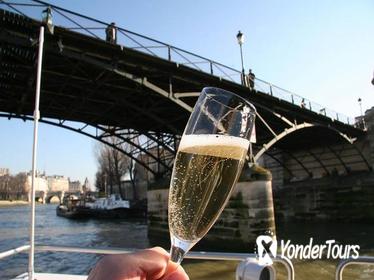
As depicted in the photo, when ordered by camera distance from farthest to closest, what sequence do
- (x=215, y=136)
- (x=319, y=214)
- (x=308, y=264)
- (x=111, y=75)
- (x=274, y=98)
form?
1. (x=319, y=214)
2. (x=274, y=98)
3. (x=111, y=75)
4. (x=308, y=264)
5. (x=215, y=136)

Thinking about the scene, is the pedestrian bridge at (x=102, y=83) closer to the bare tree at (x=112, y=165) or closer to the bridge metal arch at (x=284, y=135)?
the bridge metal arch at (x=284, y=135)

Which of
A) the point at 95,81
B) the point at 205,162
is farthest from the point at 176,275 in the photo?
the point at 95,81

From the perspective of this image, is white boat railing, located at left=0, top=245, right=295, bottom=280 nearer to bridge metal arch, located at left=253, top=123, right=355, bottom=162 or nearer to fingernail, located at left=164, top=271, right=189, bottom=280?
fingernail, located at left=164, top=271, right=189, bottom=280

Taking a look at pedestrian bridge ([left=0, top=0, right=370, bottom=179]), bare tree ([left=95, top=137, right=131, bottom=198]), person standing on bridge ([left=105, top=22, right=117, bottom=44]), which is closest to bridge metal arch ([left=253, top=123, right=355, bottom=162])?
pedestrian bridge ([left=0, top=0, right=370, bottom=179])

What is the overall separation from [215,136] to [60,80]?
1582 centimetres

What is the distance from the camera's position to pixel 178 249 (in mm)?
1033

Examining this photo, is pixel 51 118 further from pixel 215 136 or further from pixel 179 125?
pixel 215 136

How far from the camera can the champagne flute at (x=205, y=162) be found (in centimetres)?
109

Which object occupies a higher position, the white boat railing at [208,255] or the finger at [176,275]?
the finger at [176,275]

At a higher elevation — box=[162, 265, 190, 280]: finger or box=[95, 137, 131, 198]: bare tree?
box=[95, 137, 131, 198]: bare tree

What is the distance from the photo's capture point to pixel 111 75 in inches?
604

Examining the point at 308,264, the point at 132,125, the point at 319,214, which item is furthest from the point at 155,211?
the point at 319,214

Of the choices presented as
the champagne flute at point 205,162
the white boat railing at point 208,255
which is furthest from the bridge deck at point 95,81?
the champagne flute at point 205,162

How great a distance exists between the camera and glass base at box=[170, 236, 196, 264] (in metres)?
1.00
